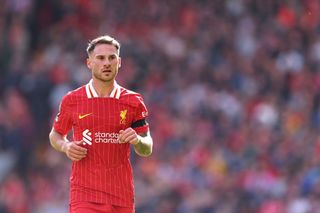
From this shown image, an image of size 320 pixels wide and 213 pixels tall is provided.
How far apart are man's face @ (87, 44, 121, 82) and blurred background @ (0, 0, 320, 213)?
19.7 feet

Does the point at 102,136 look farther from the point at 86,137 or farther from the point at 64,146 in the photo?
the point at 64,146

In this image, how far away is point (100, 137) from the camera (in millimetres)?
8398

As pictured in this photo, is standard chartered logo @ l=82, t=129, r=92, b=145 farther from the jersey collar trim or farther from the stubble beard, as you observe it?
the stubble beard

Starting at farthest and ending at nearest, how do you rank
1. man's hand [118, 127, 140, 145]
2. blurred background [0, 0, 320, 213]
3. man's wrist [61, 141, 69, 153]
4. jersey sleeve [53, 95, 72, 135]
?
blurred background [0, 0, 320, 213]
jersey sleeve [53, 95, 72, 135]
man's wrist [61, 141, 69, 153]
man's hand [118, 127, 140, 145]

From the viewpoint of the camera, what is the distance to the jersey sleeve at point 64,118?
28.0ft

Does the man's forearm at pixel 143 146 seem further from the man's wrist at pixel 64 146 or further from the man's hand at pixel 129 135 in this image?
the man's wrist at pixel 64 146

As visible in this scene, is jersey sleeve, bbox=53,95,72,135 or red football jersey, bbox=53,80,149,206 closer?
red football jersey, bbox=53,80,149,206

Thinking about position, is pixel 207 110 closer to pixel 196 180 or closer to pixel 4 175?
pixel 196 180

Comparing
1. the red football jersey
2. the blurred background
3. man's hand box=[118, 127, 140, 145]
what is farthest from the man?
the blurred background

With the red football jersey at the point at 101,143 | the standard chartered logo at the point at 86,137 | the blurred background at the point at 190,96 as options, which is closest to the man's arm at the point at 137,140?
the red football jersey at the point at 101,143

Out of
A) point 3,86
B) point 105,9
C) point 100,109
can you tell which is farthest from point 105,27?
point 100,109

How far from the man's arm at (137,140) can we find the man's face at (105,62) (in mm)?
477

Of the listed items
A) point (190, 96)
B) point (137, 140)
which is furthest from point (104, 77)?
point (190, 96)

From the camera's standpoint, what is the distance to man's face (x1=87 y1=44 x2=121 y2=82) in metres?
8.44
